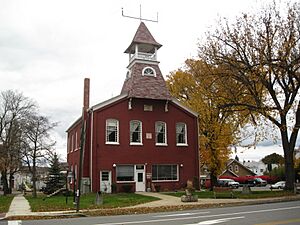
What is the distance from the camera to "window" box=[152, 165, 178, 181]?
34625 mm

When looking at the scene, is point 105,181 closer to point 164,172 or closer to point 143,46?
point 164,172

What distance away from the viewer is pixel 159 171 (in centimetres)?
3484

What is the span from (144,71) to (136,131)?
5.85 m

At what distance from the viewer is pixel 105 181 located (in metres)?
32.6

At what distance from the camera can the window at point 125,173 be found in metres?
33.3

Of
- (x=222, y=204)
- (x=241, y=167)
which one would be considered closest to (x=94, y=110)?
(x=222, y=204)

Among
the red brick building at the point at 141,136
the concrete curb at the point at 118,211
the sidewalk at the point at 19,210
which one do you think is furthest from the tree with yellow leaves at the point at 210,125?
the sidewalk at the point at 19,210

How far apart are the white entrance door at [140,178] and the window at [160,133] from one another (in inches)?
120

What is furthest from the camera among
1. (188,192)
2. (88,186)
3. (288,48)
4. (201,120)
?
(201,120)

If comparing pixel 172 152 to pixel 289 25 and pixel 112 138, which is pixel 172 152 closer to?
pixel 112 138

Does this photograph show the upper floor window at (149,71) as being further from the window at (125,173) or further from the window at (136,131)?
the window at (125,173)

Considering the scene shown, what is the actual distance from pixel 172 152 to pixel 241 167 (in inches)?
2143

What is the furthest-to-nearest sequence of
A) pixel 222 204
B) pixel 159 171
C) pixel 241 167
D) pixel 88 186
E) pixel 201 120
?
pixel 241 167
pixel 201 120
pixel 159 171
pixel 88 186
pixel 222 204

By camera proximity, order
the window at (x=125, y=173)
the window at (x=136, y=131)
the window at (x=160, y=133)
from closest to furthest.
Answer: the window at (x=125, y=173)
the window at (x=136, y=131)
the window at (x=160, y=133)
